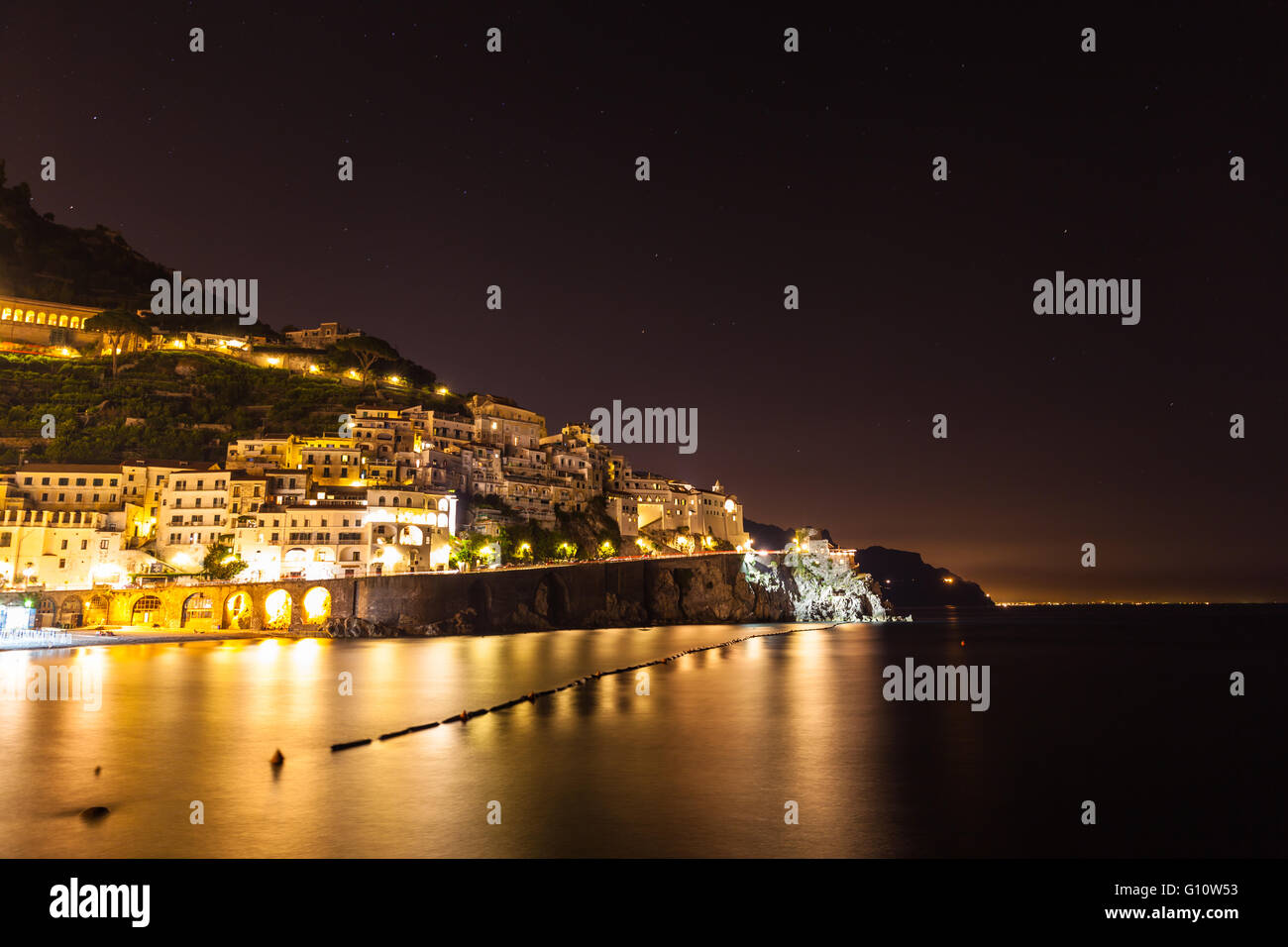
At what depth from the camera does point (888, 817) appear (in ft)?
54.4

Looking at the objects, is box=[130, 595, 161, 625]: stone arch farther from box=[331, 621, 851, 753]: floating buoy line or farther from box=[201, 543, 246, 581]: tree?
box=[331, 621, 851, 753]: floating buoy line

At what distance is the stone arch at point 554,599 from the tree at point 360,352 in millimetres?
62237

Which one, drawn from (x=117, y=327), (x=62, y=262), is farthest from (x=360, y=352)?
(x=62, y=262)

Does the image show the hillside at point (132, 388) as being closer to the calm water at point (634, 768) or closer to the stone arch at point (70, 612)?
the stone arch at point (70, 612)

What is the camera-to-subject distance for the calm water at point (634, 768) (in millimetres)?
14859

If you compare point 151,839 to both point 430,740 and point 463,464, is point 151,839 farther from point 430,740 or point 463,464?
point 463,464

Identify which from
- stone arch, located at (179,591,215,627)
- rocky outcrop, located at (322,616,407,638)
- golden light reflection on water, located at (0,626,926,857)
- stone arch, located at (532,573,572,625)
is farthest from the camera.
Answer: stone arch, located at (532,573,572,625)

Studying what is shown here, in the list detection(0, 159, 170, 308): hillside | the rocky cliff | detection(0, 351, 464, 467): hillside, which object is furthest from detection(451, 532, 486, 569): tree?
detection(0, 159, 170, 308): hillside

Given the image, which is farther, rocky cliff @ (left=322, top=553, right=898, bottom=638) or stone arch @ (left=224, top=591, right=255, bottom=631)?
Result: rocky cliff @ (left=322, top=553, right=898, bottom=638)

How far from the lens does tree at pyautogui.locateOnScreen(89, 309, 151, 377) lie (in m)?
112

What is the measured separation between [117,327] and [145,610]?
6539cm

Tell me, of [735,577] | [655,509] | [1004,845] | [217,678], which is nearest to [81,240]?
[655,509]

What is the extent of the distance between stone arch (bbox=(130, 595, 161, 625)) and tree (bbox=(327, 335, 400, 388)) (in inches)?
2609
